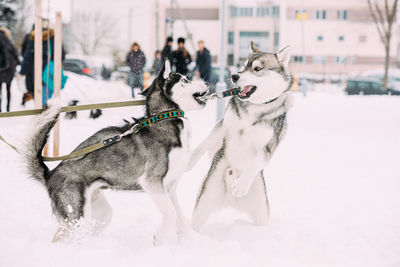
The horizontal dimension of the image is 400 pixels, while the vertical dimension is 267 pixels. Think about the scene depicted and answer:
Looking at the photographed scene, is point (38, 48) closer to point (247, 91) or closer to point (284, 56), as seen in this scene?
point (247, 91)

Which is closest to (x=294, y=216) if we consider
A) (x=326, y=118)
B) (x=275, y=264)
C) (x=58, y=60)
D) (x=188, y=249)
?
(x=275, y=264)

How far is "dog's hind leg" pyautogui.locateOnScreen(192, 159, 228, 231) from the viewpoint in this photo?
9.25 feet

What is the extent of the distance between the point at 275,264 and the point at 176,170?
802 mm

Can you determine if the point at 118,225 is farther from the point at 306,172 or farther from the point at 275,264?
the point at 306,172

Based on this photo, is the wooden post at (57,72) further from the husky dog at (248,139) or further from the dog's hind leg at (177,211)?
the dog's hind leg at (177,211)

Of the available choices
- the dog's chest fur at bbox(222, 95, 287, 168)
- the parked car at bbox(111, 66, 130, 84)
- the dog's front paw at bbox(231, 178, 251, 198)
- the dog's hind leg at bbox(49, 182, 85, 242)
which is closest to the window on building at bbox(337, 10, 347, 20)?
the parked car at bbox(111, 66, 130, 84)

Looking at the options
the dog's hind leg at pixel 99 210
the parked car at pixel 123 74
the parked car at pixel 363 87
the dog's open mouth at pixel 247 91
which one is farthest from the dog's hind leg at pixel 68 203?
the parked car at pixel 363 87

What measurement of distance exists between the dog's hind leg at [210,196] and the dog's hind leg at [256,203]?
0.14 metres

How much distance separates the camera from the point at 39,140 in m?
2.28

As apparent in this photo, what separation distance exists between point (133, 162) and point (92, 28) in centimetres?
4108

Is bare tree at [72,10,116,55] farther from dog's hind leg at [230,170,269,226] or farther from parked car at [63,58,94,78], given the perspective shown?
dog's hind leg at [230,170,269,226]

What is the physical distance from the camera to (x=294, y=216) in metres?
3.35

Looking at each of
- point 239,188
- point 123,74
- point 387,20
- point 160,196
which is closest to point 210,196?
point 239,188

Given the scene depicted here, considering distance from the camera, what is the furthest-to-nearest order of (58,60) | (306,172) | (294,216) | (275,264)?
1. (306,172)
2. (58,60)
3. (294,216)
4. (275,264)
